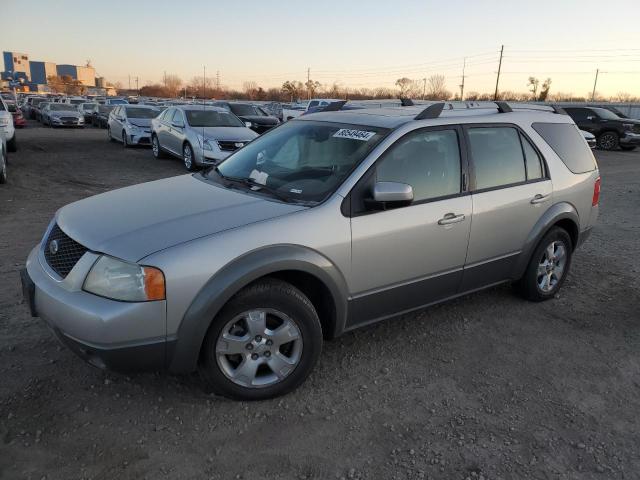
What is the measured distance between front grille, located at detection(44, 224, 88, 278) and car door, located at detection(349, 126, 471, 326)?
1635 mm

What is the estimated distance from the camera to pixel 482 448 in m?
2.74

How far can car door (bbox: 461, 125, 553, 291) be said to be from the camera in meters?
3.93

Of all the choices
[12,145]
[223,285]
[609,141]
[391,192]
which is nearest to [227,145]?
[12,145]

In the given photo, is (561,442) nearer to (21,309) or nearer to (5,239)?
(21,309)

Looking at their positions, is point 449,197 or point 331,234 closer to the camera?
point 331,234

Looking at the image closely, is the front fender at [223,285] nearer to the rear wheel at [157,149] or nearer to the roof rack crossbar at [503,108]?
the roof rack crossbar at [503,108]

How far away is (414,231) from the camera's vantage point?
11.5ft

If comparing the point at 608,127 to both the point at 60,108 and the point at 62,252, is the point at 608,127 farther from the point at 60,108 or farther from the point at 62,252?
the point at 60,108

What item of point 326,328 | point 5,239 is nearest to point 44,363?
point 326,328

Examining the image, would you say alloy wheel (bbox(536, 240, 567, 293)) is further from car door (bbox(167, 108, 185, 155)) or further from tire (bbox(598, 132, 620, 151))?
tire (bbox(598, 132, 620, 151))

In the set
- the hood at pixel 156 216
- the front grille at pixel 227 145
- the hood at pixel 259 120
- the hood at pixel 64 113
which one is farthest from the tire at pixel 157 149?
the hood at pixel 64 113

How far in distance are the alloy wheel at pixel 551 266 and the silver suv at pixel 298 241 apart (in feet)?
0.21

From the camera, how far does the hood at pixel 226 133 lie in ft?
38.4

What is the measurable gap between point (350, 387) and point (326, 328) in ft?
1.33
